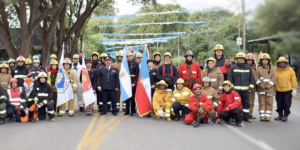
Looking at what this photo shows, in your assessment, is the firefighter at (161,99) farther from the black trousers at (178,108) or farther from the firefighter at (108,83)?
the firefighter at (108,83)

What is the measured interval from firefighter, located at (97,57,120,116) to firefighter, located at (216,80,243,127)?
3584mm

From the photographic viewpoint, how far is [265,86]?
9.42m

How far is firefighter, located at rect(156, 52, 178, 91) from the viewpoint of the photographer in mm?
10250

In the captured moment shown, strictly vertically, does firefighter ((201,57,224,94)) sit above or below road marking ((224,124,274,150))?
above

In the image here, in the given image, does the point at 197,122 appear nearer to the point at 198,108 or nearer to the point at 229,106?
the point at 198,108

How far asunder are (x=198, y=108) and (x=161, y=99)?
157cm

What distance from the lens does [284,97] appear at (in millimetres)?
9500

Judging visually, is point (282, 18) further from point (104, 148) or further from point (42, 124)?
point (42, 124)

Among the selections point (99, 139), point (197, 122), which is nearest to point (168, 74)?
point (197, 122)

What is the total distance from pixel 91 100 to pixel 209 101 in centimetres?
403

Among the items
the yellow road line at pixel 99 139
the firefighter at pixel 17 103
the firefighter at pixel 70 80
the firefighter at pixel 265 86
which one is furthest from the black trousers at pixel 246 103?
the firefighter at pixel 17 103

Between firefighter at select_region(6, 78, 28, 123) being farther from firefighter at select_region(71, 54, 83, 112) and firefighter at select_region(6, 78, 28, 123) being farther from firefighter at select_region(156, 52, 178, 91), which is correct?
firefighter at select_region(156, 52, 178, 91)

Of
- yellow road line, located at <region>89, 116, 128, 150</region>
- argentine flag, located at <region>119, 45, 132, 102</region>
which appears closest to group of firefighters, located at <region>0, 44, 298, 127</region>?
argentine flag, located at <region>119, 45, 132, 102</region>

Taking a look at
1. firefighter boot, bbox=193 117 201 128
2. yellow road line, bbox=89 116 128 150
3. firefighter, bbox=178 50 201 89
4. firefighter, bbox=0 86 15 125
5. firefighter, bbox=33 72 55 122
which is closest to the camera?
yellow road line, bbox=89 116 128 150
